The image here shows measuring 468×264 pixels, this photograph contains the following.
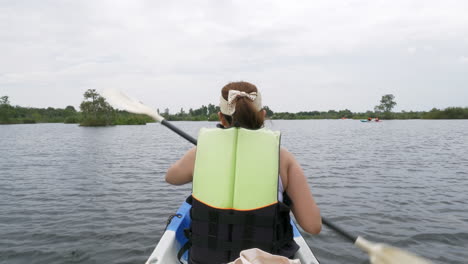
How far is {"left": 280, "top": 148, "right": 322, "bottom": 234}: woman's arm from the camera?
2010 mm

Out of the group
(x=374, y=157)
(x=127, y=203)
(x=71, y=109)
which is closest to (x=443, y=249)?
(x=127, y=203)

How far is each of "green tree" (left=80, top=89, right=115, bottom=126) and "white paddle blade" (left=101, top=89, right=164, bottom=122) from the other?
5997cm

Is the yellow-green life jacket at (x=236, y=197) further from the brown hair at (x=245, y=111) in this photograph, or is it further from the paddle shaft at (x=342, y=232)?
the paddle shaft at (x=342, y=232)

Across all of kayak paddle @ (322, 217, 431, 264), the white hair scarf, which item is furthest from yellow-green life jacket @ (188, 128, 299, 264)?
kayak paddle @ (322, 217, 431, 264)

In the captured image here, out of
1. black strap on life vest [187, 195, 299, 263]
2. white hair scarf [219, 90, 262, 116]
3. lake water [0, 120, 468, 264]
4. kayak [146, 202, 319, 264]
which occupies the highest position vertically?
white hair scarf [219, 90, 262, 116]

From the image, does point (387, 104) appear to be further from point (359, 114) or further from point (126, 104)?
point (126, 104)

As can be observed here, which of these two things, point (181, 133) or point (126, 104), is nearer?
point (181, 133)

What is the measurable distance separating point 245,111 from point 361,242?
Result: 161cm

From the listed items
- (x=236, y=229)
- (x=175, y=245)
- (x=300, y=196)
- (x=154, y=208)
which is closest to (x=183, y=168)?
(x=236, y=229)

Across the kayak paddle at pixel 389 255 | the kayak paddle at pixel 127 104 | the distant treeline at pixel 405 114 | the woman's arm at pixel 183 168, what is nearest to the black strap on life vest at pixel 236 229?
the woman's arm at pixel 183 168

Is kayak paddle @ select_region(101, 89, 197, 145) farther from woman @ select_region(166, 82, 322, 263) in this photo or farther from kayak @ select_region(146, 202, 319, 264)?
woman @ select_region(166, 82, 322, 263)

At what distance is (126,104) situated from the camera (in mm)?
4012

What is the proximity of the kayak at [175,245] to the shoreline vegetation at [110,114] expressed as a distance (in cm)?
5201

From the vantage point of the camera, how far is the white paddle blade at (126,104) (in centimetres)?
389
